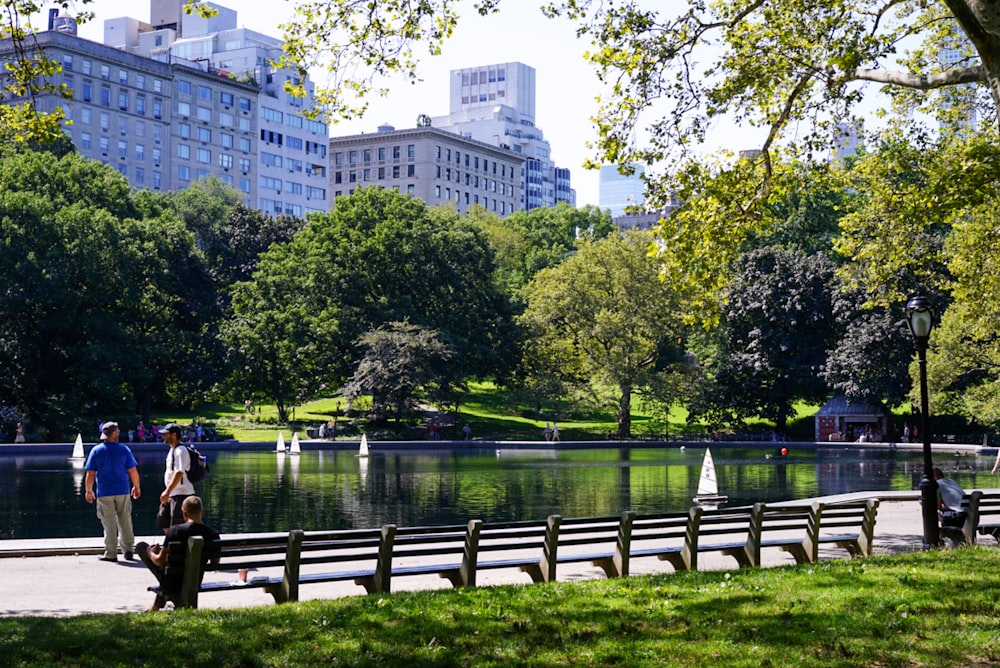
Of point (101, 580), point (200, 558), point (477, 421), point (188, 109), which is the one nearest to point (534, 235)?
point (188, 109)

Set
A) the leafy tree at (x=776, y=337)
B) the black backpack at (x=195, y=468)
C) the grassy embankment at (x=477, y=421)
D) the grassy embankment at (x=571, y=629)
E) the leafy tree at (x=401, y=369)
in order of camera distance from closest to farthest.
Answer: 1. the grassy embankment at (x=571, y=629)
2. the black backpack at (x=195, y=468)
3. the leafy tree at (x=401, y=369)
4. the grassy embankment at (x=477, y=421)
5. the leafy tree at (x=776, y=337)

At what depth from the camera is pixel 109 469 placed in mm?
16656

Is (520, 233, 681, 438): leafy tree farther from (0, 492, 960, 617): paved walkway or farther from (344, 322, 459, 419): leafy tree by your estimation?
(0, 492, 960, 617): paved walkway

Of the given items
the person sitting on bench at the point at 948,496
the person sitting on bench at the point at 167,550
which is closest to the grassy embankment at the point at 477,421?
the person sitting on bench at the point at 948,496

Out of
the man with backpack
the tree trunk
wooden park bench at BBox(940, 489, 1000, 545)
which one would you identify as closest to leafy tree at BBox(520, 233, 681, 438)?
the tree trunk

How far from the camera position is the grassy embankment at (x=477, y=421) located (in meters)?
74.4

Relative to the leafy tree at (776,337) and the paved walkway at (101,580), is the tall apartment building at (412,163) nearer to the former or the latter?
the leafy tree at (776,337)

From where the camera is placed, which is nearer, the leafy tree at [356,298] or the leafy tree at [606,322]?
the leafy tree at [606,322]

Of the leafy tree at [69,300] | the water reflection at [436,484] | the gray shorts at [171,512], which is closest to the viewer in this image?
the gray shorts at [171,512]

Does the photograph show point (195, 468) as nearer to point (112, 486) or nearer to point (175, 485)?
point (175, 485)

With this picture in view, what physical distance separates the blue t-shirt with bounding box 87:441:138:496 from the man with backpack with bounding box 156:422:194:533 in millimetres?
1040

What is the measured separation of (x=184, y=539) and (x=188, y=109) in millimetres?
139568

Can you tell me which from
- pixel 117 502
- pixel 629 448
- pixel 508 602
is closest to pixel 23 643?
pixel 508 602

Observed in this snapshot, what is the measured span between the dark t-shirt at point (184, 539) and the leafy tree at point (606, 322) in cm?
6367
